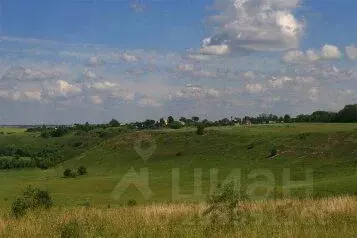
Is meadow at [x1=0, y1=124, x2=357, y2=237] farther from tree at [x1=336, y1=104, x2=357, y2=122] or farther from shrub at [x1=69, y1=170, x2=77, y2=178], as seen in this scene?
tree at [x1=336, y1=104, x2=357, y2=122]

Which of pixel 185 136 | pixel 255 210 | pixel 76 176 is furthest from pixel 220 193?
pixel 185 136

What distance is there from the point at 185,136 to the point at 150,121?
83.5m

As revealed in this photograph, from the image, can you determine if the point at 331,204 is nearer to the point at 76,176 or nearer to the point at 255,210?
the point at 255,210

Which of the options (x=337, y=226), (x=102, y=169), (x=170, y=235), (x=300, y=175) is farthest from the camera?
(x=102, y=169)

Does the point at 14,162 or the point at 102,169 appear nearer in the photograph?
the point at 102,169

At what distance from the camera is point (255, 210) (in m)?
15.0

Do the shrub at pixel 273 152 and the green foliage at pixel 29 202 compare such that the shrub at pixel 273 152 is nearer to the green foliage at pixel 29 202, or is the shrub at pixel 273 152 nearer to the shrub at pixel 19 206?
the green foliage at pixel 29 202

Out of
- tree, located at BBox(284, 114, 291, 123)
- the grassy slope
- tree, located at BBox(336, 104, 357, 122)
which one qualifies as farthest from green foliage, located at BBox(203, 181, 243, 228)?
tree, located at BBox(284, 114, 291, 123)

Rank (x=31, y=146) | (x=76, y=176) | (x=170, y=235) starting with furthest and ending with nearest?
(x=31, y=146) → (x=76, y=176) → (x=170, y=235)

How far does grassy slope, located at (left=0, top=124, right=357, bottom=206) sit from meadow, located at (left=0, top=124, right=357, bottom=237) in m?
0.17

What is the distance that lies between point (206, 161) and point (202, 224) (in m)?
73.5

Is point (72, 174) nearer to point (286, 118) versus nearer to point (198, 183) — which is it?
point (198, 183)

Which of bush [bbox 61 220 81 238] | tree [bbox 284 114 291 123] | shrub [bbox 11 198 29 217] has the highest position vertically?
tree [bbox 284 114 291 123]

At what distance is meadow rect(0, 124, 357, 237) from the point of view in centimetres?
1213
